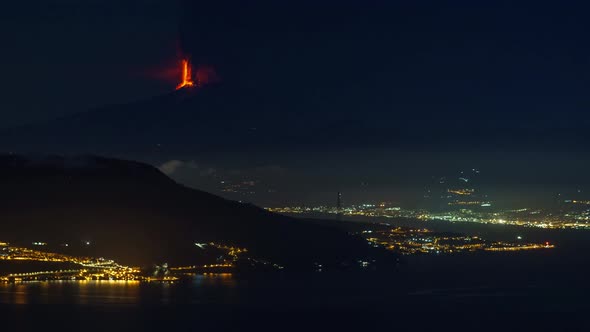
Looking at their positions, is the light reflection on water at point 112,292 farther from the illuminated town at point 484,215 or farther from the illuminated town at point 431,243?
the illuminated town at point 484,215

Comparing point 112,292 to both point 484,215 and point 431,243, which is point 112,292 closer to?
point 431,243

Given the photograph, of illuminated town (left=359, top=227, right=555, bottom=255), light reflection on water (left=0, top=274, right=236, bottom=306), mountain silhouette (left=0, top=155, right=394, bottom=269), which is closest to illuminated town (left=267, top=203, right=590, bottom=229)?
illuminated town (left=359, top=227, right=555, bottom=255)

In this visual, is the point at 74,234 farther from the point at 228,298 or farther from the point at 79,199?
the point at 228,298

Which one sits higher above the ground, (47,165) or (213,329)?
(47,165)

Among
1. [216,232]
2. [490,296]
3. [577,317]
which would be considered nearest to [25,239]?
[216,232]

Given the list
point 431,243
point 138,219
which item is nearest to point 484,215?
point 431,243

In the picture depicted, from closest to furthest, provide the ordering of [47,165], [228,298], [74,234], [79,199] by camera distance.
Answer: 1. [228,298]
2. [74,234]
3. [79,199]
4. [47,165]

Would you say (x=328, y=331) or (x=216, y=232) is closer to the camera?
(x=328, y=331)
